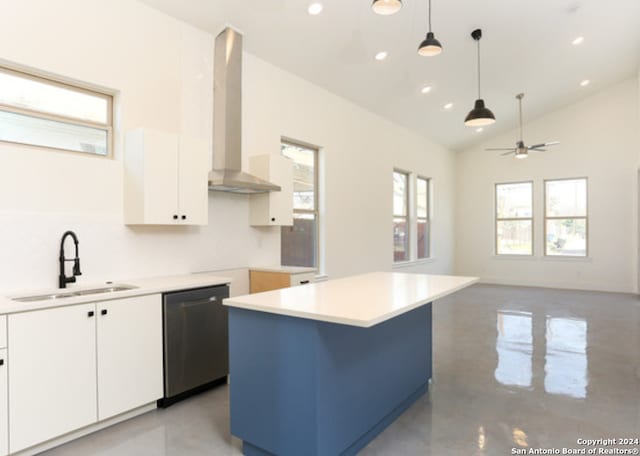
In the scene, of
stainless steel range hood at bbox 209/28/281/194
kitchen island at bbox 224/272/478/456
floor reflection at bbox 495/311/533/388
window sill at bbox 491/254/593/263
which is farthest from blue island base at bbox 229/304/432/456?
window sill at bbox 491/254/593/263

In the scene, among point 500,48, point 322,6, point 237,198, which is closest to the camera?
point 322,6

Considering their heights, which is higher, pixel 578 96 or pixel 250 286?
pixel 578 96

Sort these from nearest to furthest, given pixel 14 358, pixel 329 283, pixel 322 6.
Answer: pixel 14 358 → pixel 329 283 → pixel 322 6

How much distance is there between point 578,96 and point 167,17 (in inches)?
327

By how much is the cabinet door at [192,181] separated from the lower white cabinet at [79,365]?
2.79 ft

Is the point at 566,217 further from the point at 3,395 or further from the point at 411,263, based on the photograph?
the point at 3,395

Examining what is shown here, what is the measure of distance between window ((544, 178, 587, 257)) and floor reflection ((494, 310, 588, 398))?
3686mm

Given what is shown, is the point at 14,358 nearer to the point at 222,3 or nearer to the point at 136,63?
the point at 136,63

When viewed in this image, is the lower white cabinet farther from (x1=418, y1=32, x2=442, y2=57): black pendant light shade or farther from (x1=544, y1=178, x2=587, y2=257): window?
(x1=544, y1=178, x2=587, y2=257): window

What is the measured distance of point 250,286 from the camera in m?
4.34

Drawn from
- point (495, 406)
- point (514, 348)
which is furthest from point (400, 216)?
point (495, 406)

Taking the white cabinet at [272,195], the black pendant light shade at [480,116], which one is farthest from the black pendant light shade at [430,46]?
the white cabinet at [272,195]

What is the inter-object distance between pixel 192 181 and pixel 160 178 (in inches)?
11.7

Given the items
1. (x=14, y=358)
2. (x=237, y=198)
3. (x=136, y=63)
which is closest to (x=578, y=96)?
(x=237, y=198)
